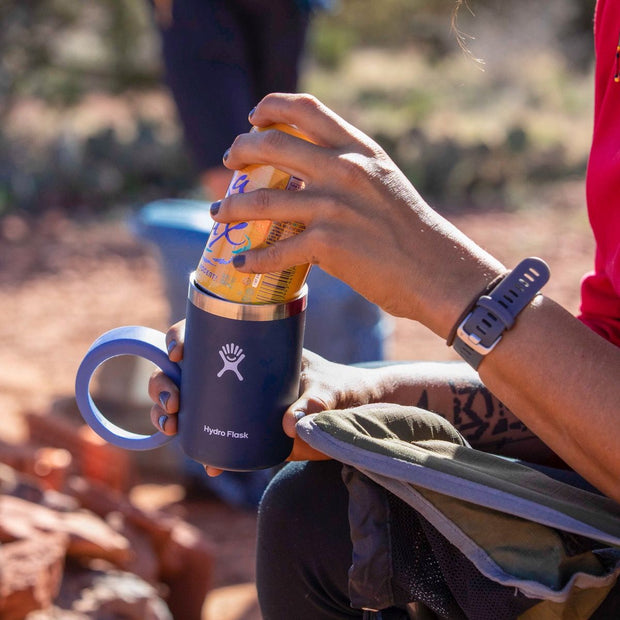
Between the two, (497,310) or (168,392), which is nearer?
(497,310)

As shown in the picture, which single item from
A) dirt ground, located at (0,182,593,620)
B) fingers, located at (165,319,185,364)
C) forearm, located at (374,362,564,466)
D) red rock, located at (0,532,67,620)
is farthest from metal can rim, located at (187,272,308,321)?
dirt ground, located at (0,182,593,620)

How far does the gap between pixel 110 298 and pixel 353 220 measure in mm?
4292

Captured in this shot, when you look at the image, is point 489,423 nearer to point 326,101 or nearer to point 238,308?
point 238,308

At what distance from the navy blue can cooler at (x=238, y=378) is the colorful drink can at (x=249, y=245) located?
2 cm

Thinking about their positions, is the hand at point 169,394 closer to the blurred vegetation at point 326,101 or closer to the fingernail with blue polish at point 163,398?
the fingernail with blue polish at point 163,398

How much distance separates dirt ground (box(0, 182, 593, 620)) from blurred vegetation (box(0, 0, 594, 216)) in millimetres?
598

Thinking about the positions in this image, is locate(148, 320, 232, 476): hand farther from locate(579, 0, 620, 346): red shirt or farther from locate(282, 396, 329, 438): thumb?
locate(579, 0, 620, 346): red shirt

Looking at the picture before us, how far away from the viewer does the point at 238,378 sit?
49.2 inches

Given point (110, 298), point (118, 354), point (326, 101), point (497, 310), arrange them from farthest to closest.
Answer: point (326, 101), point (110, 298), point (118, 354), point (497, 310)

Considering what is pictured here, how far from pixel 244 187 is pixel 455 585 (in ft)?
1.84

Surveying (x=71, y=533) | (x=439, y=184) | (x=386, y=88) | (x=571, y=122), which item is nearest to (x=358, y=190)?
(x=71, y=533)

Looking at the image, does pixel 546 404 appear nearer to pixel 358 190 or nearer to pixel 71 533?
pixel 358 190

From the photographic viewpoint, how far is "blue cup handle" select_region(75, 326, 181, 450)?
133cm

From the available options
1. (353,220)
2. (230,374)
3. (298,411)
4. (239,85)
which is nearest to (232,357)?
(230,374)
